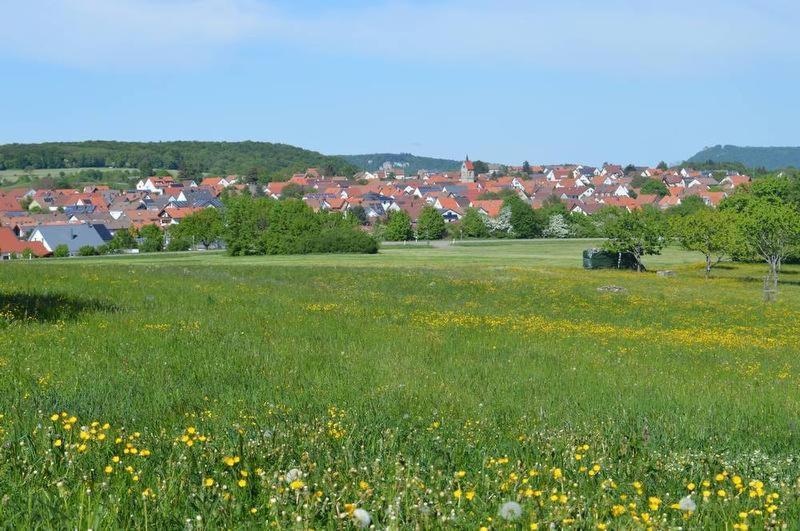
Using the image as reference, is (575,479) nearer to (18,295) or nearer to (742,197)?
(18,295)

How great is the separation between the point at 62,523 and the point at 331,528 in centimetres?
152

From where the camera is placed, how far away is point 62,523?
15.8 feet

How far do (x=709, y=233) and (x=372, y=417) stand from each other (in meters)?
57.5

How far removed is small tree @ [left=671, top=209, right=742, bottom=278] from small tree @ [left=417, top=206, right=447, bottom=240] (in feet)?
234

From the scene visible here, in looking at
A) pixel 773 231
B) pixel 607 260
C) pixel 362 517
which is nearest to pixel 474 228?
pixel 607 260

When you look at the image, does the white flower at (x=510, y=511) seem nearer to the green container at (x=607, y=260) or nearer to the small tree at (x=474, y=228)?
the green container at (x=607, y=260)

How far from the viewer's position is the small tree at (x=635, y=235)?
66.6m

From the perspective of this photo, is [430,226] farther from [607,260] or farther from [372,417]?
[372,417]

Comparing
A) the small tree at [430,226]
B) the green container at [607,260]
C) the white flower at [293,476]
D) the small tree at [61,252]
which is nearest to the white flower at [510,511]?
the white flower at [293,476]

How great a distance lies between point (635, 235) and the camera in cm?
6669

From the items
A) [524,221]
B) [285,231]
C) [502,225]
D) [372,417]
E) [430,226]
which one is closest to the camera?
[372,417]

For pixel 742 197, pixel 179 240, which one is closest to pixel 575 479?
pixel 742 197

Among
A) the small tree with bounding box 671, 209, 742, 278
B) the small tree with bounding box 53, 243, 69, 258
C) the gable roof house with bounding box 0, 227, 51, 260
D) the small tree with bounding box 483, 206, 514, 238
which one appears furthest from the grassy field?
the small tree with bounding box 483, 206, 514, 238

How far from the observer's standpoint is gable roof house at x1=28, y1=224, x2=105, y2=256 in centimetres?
12825
